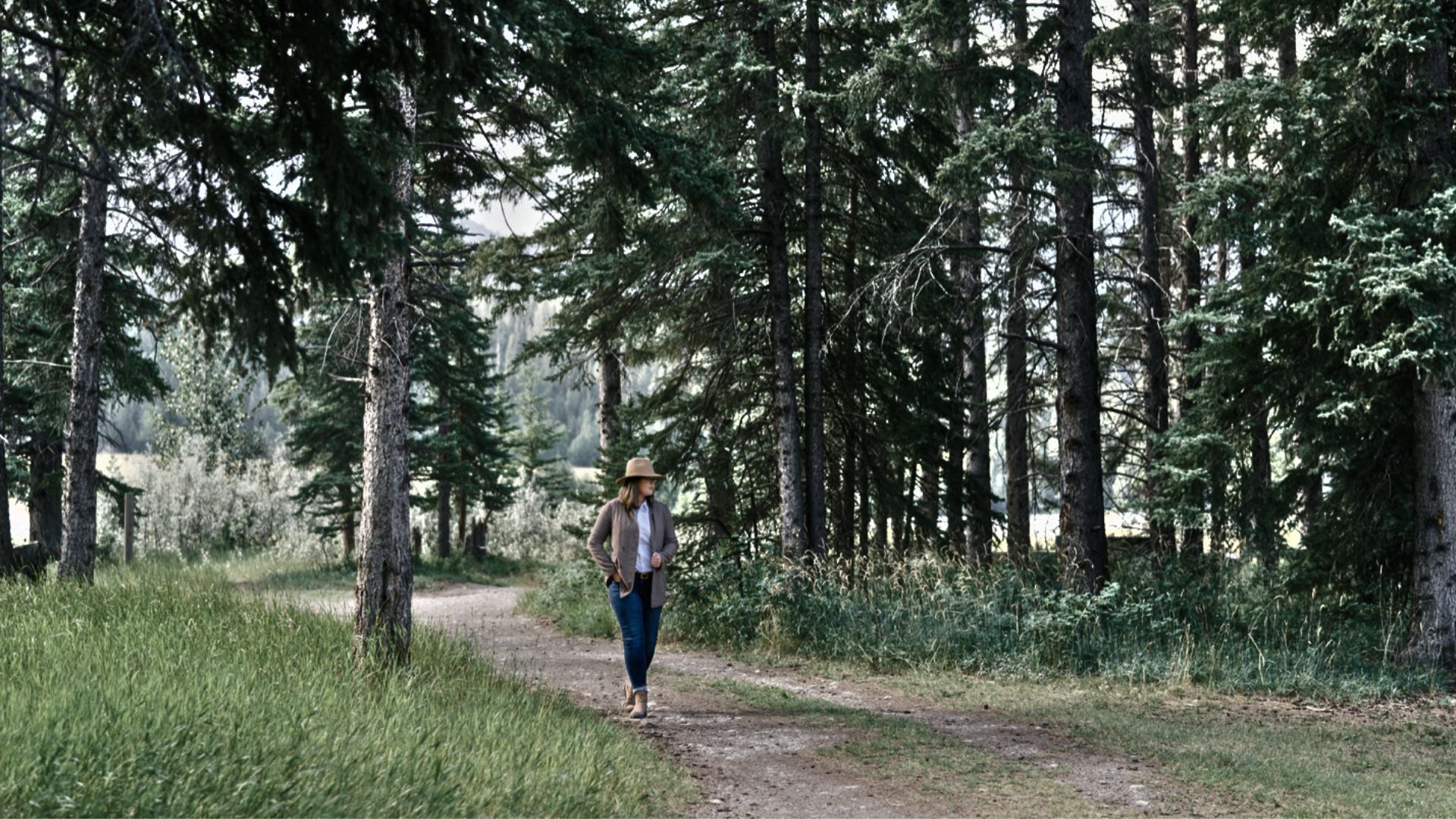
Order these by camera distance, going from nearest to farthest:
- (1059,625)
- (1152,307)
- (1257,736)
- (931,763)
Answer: (931,763), (1257,736), (1059,625), (1152,307)

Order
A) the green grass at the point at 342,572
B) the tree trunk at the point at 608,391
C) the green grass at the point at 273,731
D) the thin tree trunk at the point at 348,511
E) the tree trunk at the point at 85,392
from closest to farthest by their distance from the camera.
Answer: the green grass at the point at 273,731 < the tree trunk at the point at 85,392 < the tree trunk at the point at 608,391 < the green grass at the point at 342,572 < the thin tree trunk at the point at 348,511

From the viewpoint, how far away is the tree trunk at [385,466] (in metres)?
8.41

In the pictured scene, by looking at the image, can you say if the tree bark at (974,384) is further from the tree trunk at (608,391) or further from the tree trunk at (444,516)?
the tree trunk at (444,516)

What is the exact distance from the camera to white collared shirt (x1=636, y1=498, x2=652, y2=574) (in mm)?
8914

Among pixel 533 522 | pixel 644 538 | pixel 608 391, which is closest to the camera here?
pixel 644 538

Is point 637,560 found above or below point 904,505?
below

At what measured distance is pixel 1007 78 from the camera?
40.5 ft

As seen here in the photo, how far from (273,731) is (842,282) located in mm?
13326

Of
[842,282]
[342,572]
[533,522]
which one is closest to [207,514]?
[342,572]

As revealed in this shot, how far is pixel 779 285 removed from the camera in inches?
604

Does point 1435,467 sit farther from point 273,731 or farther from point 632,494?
point 273,731

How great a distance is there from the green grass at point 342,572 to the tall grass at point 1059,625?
11393mm

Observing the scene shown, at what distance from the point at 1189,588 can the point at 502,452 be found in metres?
22.3

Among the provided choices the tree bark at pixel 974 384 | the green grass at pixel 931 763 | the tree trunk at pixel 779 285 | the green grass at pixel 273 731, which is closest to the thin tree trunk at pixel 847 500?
the tree bark at pixel 974 384
